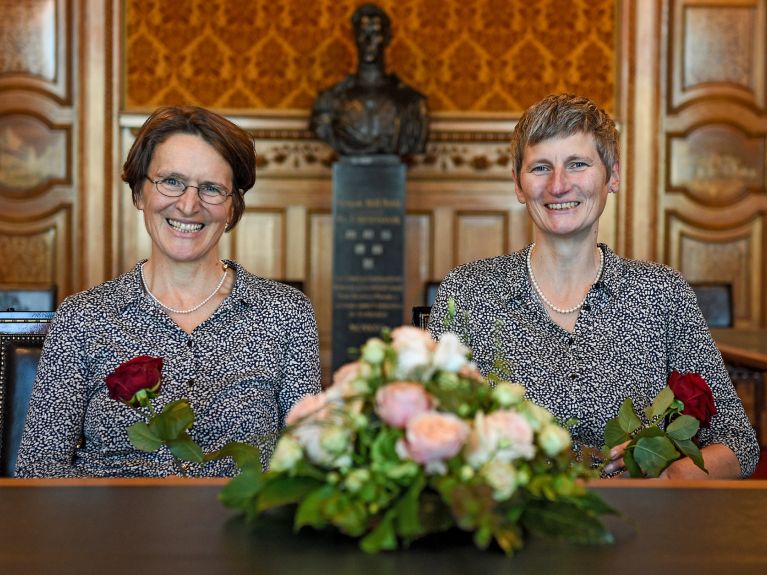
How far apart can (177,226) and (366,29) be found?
12.8ft

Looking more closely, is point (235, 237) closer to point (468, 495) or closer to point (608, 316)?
point (608, 316)

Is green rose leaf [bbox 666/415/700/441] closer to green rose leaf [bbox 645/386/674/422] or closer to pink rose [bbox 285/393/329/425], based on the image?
green rose leaf [bbox 645/386/674/422]

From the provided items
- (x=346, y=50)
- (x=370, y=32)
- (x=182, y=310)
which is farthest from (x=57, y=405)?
(x=346, y=50)

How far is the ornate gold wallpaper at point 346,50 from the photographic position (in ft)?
22.0

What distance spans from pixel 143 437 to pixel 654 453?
30.1 inches

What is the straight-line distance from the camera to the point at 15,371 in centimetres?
238

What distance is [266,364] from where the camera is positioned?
2.32m

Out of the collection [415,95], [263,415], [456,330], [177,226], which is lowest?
[263,415]

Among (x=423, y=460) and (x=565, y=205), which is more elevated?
(x=565, y=205)

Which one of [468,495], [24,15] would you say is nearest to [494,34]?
[24,15]

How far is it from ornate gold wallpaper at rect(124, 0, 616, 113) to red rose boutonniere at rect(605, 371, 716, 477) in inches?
204

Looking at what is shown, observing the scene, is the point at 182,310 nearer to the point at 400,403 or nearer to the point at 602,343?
the point at 602,343

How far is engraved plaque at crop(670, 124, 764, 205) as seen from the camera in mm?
6922

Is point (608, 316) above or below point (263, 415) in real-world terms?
above
